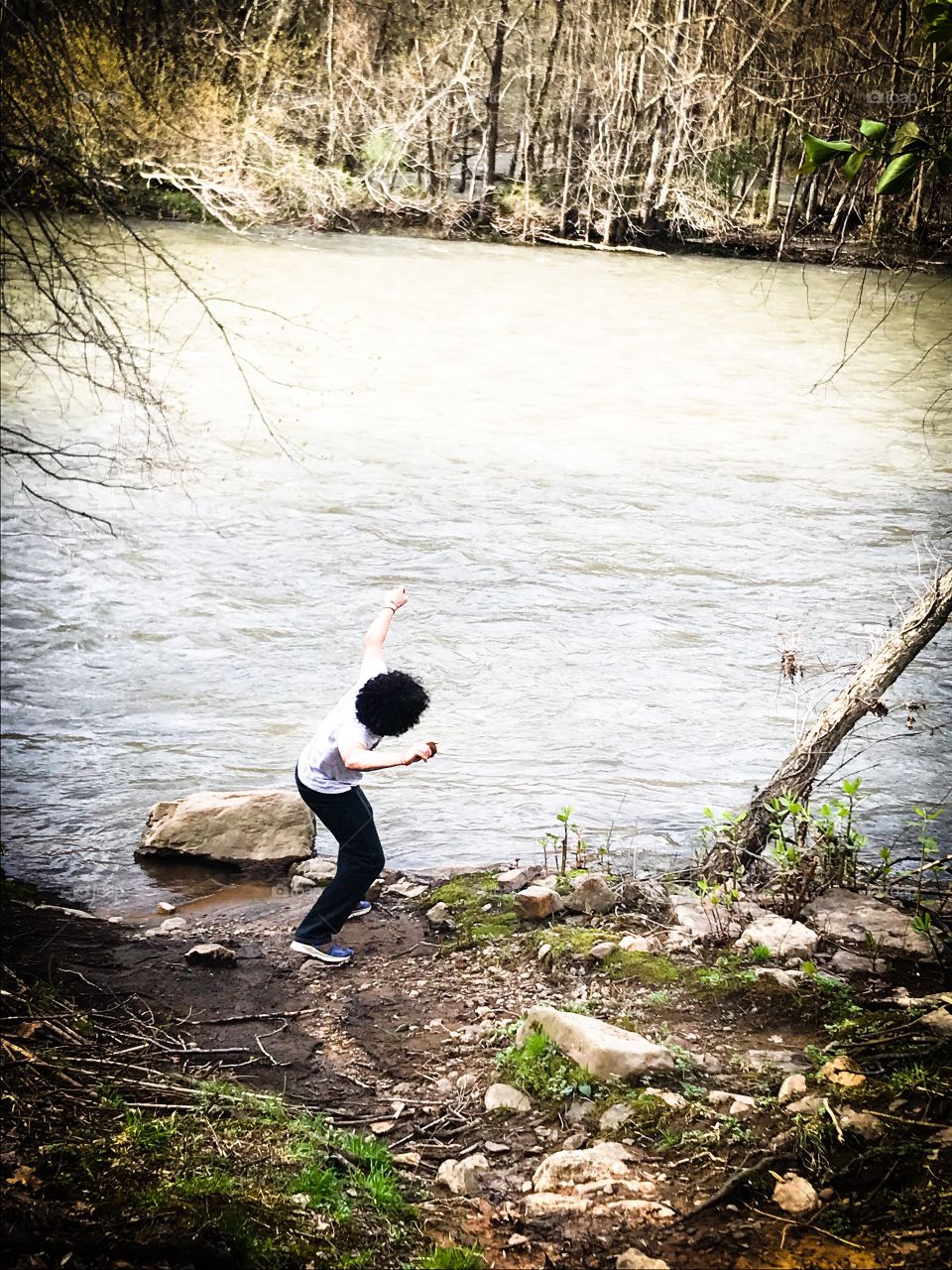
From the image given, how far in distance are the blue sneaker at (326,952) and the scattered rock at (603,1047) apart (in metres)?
1.06

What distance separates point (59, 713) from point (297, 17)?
9.69 meters

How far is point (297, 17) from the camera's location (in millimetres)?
12969

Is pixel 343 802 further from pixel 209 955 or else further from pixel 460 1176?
pixel 460 1176

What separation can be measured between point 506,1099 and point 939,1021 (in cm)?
119

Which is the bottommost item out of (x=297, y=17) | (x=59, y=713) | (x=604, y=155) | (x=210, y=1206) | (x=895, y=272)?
(x=59, y=713)

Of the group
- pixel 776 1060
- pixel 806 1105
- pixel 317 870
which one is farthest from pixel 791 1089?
pixel 317 870

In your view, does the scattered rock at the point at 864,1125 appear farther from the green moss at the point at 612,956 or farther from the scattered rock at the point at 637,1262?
the green moss at the point at 612,956

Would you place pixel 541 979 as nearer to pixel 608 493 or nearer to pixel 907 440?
pixel 907 440

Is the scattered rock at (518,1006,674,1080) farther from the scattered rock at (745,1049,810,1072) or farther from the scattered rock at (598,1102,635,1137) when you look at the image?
the scattered rock at (745,1049,810,1072)

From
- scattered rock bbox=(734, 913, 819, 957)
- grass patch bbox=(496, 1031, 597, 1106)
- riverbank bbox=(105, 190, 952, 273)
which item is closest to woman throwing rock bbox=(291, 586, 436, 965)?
grass patch bbox=(496, 1031, 597, 1106)

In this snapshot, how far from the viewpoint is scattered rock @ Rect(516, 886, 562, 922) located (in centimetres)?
436

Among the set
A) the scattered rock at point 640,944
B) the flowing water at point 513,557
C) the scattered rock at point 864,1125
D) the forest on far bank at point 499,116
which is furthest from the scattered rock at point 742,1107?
the forest on far bank at point 499,116

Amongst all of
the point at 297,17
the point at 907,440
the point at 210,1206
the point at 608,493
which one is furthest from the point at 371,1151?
the point at 297,17

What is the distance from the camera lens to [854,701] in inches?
165
